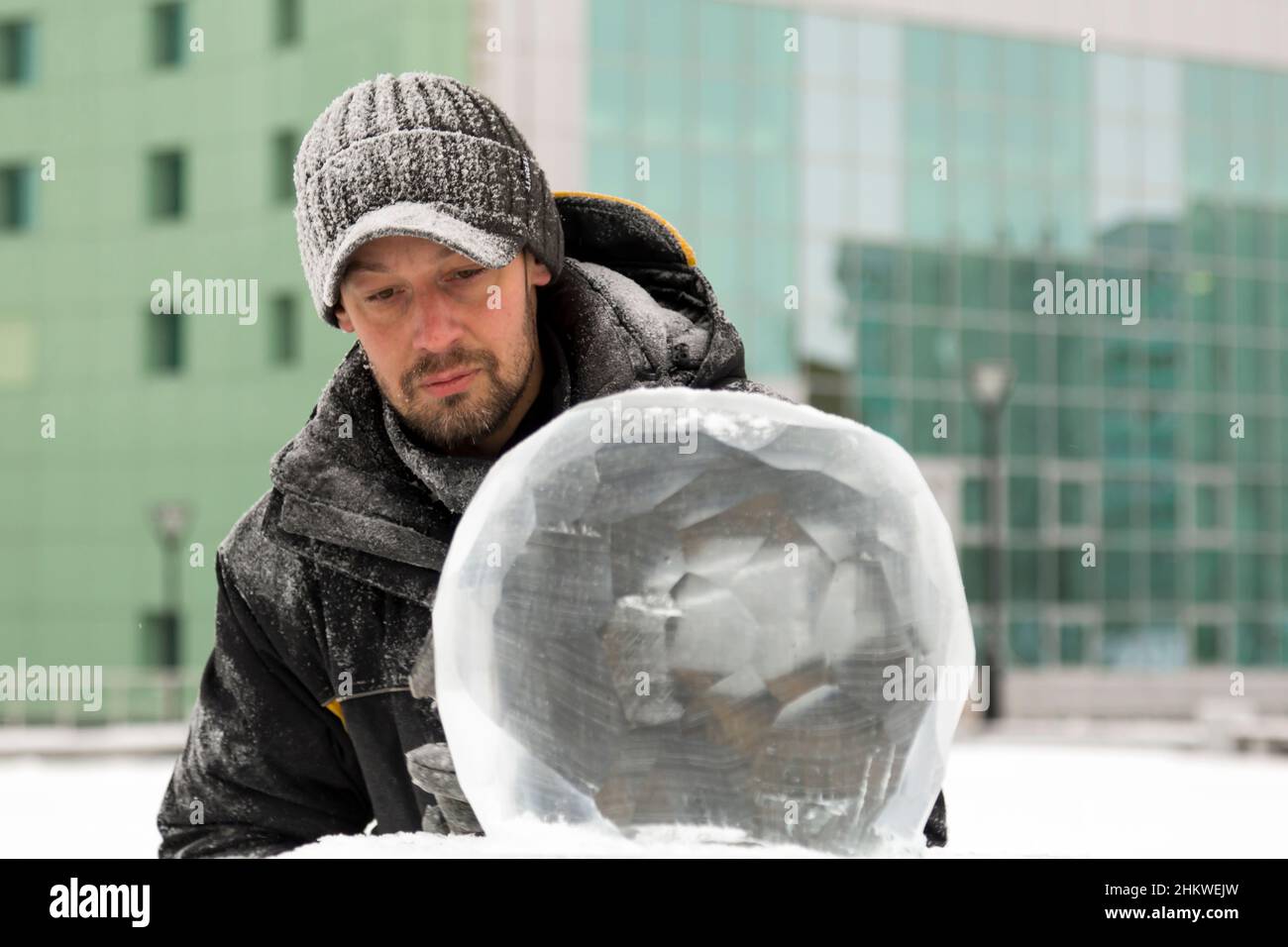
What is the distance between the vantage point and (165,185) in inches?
946

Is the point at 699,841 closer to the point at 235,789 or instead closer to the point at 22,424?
the point at 235,789

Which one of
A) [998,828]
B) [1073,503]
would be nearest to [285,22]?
[1073,503]

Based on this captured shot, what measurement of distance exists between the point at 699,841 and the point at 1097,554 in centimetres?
2365

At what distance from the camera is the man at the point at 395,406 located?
193 cm

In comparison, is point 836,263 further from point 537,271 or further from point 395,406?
point 395,406

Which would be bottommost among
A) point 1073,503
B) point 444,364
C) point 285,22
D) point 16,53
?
point 1073,503

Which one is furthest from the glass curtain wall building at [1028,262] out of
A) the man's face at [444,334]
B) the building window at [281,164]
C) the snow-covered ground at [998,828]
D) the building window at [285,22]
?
the man's face at [444,334]

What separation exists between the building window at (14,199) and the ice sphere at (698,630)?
25.5 m

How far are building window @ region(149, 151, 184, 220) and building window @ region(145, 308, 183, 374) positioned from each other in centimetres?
149

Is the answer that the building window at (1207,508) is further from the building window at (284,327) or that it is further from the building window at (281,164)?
the building window at (281,164)

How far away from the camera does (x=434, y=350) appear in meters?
2.07

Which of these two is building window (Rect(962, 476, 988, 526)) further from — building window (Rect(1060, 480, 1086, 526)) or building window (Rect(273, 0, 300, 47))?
building window (Rect(273, 0, 300, 47))

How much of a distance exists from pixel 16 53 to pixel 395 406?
25174mm
